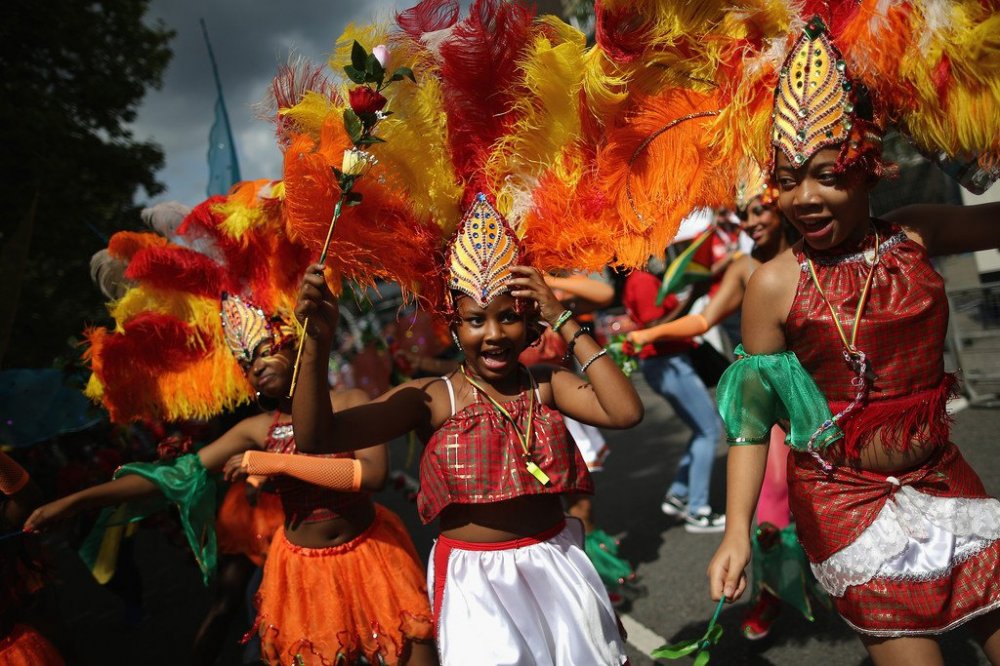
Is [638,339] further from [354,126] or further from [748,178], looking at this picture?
[354,126]

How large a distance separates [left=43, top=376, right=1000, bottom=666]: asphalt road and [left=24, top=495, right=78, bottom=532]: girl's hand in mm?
380

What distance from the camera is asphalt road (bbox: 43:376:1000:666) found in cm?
325

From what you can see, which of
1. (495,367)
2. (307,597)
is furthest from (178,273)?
(495,367)

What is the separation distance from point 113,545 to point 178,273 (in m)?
1.33

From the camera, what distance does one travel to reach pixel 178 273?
331cm

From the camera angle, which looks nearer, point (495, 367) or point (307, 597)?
point (495, 367)

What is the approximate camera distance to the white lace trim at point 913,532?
189cm

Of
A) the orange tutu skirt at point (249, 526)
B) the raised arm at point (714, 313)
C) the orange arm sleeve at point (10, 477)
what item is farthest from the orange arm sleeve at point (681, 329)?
the orange arm sleeve at point (10, 477)

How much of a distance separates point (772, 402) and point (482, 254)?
0.98m

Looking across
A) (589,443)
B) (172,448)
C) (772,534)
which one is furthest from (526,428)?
(589,443)

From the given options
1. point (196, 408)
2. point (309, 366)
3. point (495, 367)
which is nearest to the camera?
point (309, 366)

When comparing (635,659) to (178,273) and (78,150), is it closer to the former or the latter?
(178,273)

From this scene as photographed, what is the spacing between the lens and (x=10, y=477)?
2.78 meters

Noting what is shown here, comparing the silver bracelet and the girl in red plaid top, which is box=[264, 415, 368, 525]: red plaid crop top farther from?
the silver bracelet
